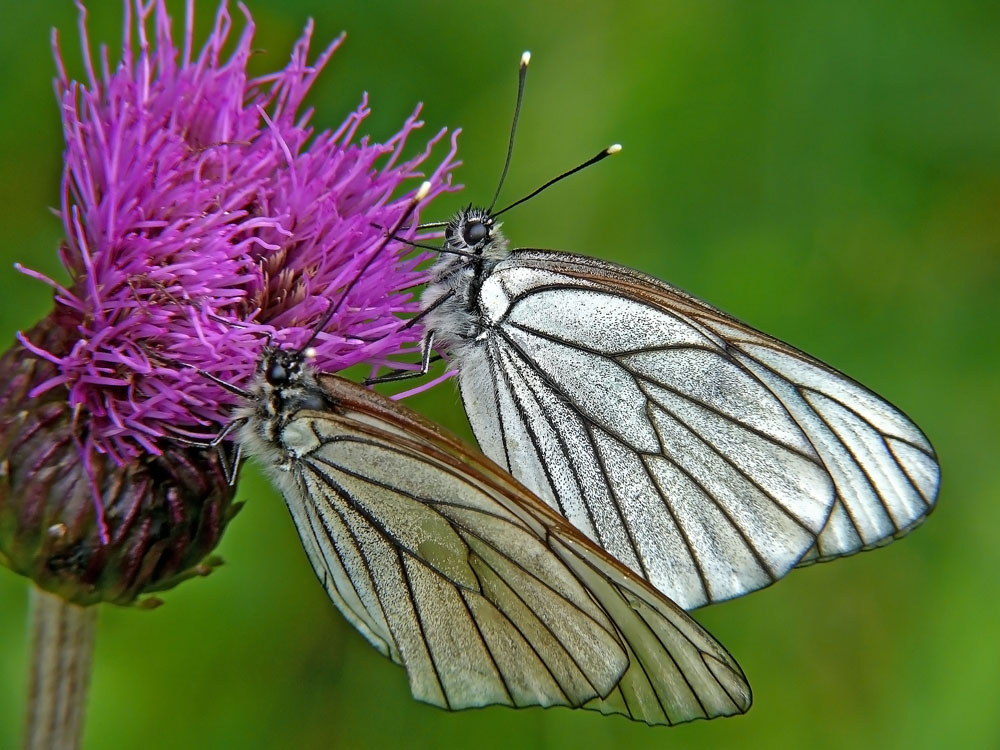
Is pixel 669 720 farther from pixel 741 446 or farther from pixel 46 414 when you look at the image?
pixel 46 414

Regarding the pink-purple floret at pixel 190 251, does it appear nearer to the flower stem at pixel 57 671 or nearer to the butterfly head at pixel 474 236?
the butterfly head at pixel 474 236

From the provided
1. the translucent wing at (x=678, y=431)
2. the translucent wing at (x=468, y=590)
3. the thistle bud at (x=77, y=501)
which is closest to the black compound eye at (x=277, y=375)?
the translucent wing at (x=468, y=590)

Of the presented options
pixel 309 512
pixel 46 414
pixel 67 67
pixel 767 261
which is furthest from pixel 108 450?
pixel 767 261

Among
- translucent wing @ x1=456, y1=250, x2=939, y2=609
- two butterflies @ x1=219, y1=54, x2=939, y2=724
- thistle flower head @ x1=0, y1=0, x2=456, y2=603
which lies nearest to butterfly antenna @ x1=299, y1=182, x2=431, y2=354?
thistle flower head @ x1=0, y1=0, x2=456, y2=603

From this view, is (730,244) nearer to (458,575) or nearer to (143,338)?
(458,575)

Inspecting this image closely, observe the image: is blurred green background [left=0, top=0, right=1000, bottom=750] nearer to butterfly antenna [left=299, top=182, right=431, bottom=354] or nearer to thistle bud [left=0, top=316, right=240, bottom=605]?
thistle bud [left=0, top=316, right=240, bottom=605]

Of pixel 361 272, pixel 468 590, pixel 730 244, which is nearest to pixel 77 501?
pixel 361 272
